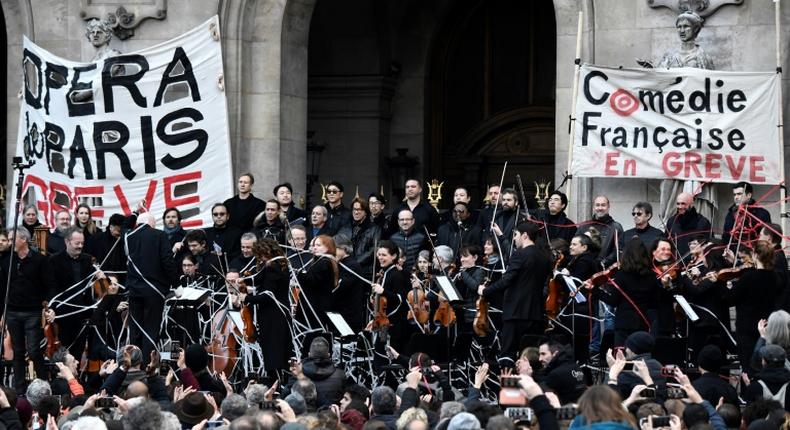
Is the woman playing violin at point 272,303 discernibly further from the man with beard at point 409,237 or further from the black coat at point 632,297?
the black coat at point 632,297

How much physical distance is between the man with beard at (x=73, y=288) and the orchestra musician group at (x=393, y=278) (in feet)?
0.06

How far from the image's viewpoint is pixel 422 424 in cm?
1241

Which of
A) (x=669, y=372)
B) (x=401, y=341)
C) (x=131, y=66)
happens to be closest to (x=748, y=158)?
(x=401, y=341)

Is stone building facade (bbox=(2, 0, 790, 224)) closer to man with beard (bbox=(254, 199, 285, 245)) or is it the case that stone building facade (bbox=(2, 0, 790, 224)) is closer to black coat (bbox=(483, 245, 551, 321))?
man with beard (bbox=(254, 199, 285, 245))

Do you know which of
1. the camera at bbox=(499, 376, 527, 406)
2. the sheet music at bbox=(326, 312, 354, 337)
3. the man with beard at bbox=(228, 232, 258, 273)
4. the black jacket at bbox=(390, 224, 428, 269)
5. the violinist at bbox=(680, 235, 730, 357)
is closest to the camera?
the camera at bbox=(499, 376, 527, 406)

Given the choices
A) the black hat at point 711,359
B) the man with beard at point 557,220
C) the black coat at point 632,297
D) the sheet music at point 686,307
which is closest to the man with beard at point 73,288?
the man with beard at point 557,220

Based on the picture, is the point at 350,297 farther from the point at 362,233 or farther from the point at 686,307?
the point at 686,307

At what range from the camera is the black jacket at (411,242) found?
21.4 metres

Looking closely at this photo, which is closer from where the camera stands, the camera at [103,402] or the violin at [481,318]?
the camera at [103,402]

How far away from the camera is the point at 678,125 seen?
73.5 ft

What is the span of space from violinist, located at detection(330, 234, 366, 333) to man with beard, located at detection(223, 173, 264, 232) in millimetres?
2701

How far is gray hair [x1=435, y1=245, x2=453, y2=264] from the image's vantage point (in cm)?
2023

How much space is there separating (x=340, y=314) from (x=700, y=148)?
5.18 m

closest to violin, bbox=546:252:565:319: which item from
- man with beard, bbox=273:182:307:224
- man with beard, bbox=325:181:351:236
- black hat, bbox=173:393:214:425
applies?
man with beard, bbox=325:181:351:236
